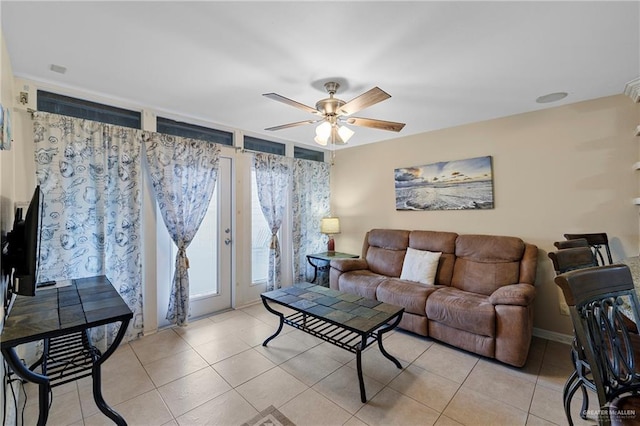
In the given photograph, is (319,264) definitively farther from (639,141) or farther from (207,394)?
(639,141)

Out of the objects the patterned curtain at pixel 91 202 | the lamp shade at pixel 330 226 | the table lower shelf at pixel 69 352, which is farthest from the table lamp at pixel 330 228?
the table lower shelf at pixel 69 352

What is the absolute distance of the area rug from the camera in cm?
174

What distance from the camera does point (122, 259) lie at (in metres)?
2.71

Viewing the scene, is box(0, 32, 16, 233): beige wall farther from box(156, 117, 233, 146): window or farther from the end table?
the end table

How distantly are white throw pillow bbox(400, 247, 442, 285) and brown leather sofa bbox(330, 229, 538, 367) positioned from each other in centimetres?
9

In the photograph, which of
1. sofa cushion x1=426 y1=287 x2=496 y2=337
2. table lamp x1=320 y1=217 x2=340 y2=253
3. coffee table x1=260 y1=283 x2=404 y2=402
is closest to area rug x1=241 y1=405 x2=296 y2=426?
coffee table x1=260 y1=283 x2=404 y2=402

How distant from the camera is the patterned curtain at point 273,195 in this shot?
3.91 meters

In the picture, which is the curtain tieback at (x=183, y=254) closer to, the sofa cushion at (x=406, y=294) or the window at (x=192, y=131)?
the window at (x=192, y=131)

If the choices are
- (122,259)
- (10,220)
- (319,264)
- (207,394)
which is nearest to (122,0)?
(10,220)

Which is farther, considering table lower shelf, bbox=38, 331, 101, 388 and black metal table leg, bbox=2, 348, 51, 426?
table lower shelf, bbox=38, 331, 101, 388

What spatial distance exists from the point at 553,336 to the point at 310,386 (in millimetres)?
2604

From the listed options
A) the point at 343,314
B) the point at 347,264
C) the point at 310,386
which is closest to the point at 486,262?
the point at 347,264

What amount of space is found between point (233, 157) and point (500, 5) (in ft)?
10.1

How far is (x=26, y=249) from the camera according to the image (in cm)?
145
